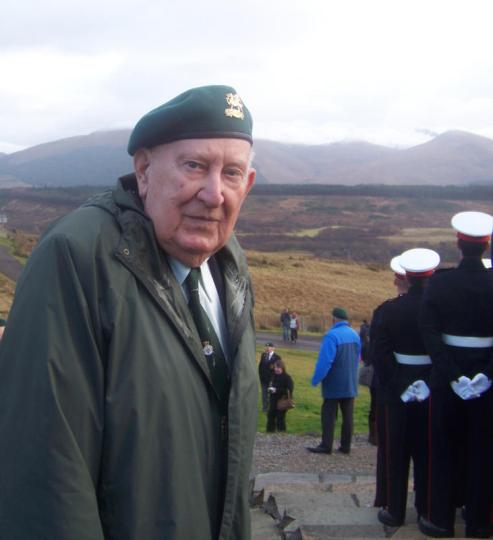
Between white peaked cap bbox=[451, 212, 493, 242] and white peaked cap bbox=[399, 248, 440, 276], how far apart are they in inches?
24.8

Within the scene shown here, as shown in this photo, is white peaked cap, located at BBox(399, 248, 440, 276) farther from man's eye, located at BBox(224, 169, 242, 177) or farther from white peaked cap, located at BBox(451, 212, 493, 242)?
man's eye, located at BBox(224, 169, 242, 177)

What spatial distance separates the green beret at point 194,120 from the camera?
198 centimetres

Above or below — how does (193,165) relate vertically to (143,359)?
above

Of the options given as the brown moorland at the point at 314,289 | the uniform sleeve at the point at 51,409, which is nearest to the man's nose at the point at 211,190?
the uniform sleeve at the point at 51,409

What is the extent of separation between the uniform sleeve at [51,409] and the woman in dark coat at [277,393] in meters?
9.36

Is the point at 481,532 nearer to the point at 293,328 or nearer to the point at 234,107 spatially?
the point at 234,107

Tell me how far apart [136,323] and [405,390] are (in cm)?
393

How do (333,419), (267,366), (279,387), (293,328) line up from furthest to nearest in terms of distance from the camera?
(293,328)
(267,366)
(279,387)
(333,419)

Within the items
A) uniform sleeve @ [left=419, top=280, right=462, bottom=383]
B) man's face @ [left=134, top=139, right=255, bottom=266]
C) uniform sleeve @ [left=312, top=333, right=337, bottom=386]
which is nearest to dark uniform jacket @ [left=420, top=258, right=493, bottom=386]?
uniform sleeve @ [left=419, top=280, right=462, bottom=383]

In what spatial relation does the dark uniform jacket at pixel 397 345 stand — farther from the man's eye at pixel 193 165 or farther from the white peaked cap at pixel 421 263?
the man's eye at pixel 193 165

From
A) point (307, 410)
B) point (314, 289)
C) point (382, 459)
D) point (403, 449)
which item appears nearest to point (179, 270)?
point (403, 449)

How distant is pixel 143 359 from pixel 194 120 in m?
0.66

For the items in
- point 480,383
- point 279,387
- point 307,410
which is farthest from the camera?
point 307,410

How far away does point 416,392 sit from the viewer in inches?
209
